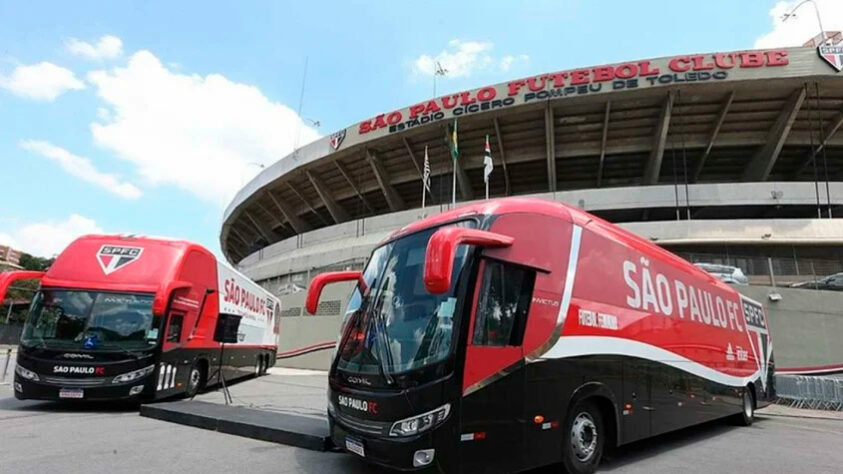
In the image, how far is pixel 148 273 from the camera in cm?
955

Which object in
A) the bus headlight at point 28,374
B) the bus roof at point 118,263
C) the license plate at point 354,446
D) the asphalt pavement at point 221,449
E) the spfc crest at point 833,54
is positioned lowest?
the asphalt pavement at point 221,449

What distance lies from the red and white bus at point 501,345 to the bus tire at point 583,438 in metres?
0.02

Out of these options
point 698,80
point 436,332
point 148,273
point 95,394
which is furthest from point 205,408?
point 698,80

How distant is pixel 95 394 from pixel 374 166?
68.6ft

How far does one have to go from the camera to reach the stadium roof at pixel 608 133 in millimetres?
20844

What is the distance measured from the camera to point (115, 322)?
897 centimetres

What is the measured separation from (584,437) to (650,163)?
22.9 metres

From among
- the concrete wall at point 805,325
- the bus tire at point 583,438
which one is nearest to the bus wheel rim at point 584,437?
the bus tire at point 583,438

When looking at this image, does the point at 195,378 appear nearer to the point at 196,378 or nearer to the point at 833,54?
the point at 196,378

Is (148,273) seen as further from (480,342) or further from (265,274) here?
(265,274)

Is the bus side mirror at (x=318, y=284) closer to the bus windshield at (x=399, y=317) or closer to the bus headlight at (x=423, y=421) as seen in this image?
the bus windshield at (x=399, y=317)

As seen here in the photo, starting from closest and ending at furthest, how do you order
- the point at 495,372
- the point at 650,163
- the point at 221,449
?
1. the point at 495,372
2. the point at 221,449
3. the point at 650,163

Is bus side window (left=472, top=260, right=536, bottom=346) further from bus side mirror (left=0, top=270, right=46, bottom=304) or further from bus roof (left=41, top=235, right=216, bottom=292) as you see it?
bus side mirror (left=0, top=270, right=46, bottom=304)

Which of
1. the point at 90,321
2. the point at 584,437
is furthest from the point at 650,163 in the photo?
the point at 90,321
